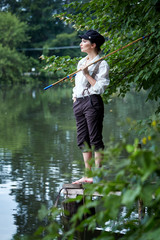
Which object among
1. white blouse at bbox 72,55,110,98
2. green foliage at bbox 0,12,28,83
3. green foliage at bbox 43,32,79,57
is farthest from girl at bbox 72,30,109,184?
green foliage at bbox 43,32,79,57

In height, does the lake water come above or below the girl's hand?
below

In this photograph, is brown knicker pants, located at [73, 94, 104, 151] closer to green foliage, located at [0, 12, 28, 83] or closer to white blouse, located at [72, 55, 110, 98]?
white blouse, located at [72, 55, 110, 98]

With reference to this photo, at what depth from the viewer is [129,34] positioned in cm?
641

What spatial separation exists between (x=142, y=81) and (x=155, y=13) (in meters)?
0.94

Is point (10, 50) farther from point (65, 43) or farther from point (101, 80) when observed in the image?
point (101, 80)

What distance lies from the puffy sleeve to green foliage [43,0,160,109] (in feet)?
2.30

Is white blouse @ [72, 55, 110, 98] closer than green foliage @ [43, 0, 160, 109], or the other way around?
white blouse @ [72, 55, 110, 98]

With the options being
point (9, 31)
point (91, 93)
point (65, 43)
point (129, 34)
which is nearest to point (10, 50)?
point (9, 31)

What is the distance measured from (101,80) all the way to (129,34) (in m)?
1.92

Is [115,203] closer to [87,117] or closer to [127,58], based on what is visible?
[87,117]

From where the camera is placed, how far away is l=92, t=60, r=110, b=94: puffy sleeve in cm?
468

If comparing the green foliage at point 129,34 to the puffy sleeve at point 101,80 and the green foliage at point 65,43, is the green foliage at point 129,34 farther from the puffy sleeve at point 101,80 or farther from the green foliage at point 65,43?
the green foliage at point 65,43

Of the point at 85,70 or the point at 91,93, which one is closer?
the point at 85,70

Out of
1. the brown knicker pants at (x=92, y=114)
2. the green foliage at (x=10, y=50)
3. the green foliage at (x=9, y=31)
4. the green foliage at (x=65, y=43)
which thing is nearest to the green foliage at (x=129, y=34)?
the brown knicker pants at (x=92, y=114)
